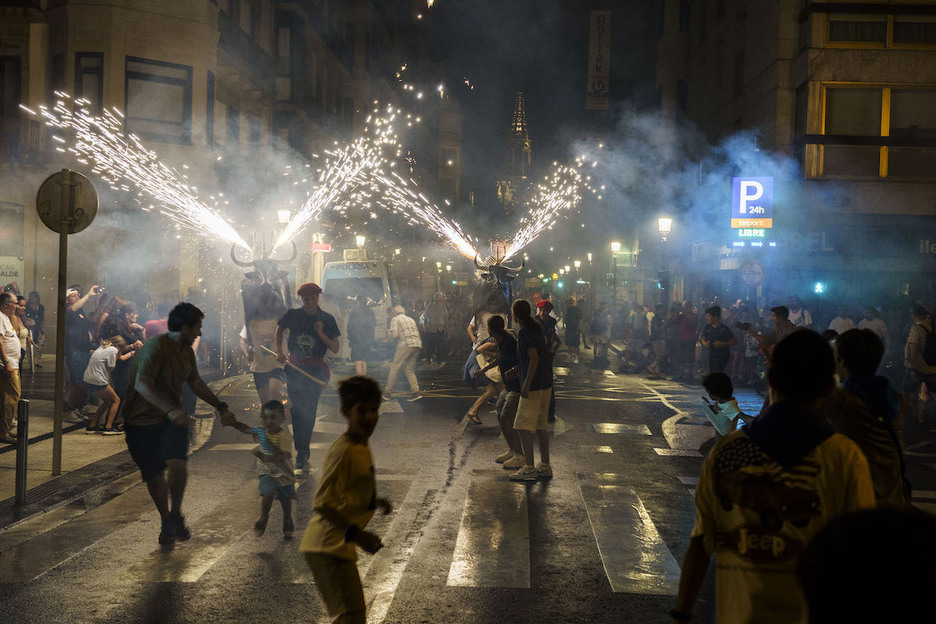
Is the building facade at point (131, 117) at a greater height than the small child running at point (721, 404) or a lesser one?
greater

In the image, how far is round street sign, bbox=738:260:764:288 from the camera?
21.4m

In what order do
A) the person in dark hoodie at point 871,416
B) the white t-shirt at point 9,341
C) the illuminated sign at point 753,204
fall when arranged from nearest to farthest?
the person in dark hoodie at point 871,416, the white t-shirt at point 9,341, the illuminated sign at point 753,204

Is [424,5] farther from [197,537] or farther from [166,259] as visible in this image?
[197,537]

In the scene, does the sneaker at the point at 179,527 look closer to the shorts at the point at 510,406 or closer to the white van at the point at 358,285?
the shorts at the point at 510,406

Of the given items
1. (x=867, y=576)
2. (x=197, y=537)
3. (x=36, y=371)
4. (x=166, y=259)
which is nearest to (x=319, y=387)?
(x=197, y=537)

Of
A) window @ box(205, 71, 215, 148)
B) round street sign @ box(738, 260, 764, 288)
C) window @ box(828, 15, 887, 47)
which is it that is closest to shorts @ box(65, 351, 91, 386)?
window @ box(205, 71, 215, 148)

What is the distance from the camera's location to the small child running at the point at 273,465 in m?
6.73

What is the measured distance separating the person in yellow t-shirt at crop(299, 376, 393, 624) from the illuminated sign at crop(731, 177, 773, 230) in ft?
74.4

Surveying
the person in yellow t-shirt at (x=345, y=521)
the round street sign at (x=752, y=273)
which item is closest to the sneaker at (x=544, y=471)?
the person in yellow t-shirt at (x=345, y=521)

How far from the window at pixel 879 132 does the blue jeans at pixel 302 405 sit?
65.8ft

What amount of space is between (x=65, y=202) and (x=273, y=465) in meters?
4.44

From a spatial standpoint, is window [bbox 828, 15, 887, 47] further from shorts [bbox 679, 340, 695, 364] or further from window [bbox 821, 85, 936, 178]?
shorts [bbox 679, 340, 695, 364]

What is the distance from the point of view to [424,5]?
68.9m

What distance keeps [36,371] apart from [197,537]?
1490 centimetres
